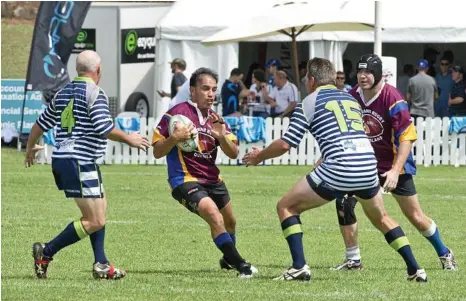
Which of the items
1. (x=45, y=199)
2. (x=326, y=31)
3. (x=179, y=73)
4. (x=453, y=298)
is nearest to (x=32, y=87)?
(x=179, y=73)

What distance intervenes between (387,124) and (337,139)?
125 cm

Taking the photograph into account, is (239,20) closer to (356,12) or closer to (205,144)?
(356,12)

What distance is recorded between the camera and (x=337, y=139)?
9.87 meters

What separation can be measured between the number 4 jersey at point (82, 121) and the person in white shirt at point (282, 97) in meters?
15.4

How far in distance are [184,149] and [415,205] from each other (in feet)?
7.00

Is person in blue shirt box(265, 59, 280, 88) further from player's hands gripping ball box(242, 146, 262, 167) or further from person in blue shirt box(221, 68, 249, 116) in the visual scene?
player's hands gripping ball box(242, 146, 262, 167)

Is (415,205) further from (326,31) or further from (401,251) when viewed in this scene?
(326,31)

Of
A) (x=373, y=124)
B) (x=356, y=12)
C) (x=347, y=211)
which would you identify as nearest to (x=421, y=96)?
(x=356, y=12)

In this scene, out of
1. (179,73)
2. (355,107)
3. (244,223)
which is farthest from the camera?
(179,73)

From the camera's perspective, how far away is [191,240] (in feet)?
44.9

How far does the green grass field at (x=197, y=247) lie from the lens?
959cm

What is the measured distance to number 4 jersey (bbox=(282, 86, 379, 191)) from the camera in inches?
387

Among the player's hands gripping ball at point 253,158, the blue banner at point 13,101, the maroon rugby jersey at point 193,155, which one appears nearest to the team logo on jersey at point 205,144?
the maroon rugby jersey at point 193,155

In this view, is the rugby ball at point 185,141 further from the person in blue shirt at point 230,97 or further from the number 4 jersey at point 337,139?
the person in blue shirt at point 230,97
